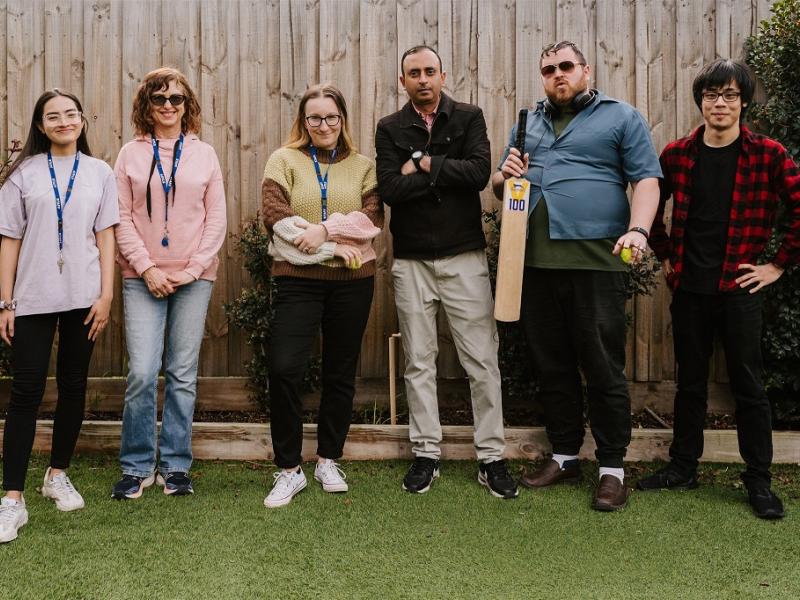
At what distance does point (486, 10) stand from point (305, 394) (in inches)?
93.5

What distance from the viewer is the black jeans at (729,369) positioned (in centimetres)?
288

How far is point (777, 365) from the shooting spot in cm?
348

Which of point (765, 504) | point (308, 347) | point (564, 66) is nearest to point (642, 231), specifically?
point (564, 66)

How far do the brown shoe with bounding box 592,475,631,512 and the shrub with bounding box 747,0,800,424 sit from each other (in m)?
1.08

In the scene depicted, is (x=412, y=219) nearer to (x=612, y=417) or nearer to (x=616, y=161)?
(x=616, y=161)

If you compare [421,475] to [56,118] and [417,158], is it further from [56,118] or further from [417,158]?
[56,118]

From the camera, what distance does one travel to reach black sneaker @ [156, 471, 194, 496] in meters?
3.02

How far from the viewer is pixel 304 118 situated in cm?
308

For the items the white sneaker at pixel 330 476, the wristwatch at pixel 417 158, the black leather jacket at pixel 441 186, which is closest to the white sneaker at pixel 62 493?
the white sneaker at pixel 330 476

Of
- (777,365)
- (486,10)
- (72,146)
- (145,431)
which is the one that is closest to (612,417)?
(777,365)

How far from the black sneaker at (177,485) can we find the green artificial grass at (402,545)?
4 cm

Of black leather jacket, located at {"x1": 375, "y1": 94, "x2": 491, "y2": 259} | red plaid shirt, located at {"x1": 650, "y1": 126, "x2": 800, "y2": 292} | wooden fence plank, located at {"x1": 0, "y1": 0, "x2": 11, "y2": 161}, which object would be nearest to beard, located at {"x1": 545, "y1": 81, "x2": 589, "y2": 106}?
black leather jacket, located at {"x1": 375, "y1": 94, "x2": 491, "y2": 259}

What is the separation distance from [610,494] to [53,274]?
2442mm

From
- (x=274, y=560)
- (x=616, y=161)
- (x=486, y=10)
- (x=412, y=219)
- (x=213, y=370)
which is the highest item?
(x=486, y=10)
